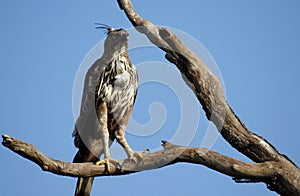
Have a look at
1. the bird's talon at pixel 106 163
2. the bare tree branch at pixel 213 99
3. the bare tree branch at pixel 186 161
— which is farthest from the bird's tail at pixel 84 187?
the bare tree branch at pixel 213 99

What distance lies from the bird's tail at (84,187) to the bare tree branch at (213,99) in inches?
71.0

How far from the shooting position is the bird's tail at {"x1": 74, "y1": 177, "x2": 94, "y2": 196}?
6.72 meters

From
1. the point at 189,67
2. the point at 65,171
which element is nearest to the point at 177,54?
the point at 189,67

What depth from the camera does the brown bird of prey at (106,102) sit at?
6.77 metres

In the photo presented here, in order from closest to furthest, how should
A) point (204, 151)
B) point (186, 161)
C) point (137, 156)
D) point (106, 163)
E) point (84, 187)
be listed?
point (204, 151) → point (186, 161) → point (106, 163) → point (137, 156) → point (84, 187)

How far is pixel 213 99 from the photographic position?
625 centimetres

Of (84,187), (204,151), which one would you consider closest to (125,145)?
(84,187)

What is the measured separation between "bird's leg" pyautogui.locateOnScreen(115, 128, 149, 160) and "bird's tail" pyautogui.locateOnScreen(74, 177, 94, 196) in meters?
0.62

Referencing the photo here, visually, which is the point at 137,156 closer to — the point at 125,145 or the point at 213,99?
the point at 125,145

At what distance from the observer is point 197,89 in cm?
632

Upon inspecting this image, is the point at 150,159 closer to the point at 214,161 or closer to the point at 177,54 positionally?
the point at 214,161

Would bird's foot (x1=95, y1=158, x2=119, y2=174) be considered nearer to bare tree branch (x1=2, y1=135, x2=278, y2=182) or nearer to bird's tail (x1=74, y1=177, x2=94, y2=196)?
bare tree branch (x1=2, y1=135, x2=278, y2=182)

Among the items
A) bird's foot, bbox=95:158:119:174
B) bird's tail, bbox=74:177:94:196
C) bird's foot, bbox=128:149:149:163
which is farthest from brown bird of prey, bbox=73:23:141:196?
bird's foot, bbox=95:158:119:174

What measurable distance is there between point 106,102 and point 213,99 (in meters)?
1.46
